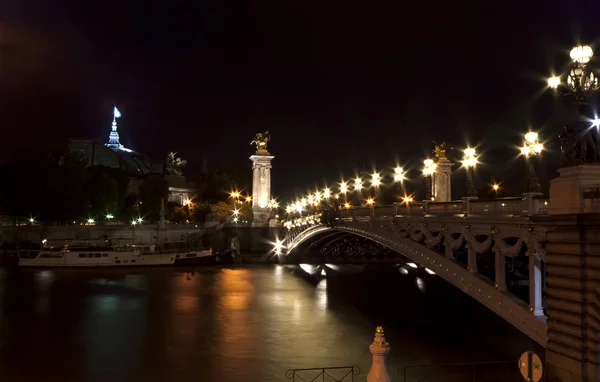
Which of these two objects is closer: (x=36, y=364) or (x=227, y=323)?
(x=36, y=364)

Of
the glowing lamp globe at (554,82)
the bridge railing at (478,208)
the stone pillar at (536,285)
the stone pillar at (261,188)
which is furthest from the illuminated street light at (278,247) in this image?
the glowing lamp globe at (554,82)

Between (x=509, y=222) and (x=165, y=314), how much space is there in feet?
55.9

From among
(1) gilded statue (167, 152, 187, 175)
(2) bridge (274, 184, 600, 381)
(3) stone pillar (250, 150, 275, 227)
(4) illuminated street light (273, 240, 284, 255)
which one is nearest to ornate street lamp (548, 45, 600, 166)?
(2) bridge (274, 184, 600, 381)

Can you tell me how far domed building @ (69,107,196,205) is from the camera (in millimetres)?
93975

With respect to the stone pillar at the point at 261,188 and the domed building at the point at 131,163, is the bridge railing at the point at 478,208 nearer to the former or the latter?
the stone pillar at the point at 261,188

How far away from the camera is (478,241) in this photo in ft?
52.8

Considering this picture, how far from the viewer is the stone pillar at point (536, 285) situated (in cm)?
1212

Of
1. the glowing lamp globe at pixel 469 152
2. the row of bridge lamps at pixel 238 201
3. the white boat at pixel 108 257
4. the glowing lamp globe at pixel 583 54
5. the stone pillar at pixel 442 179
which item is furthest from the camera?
the row of bridge lamps at pixel 238 201

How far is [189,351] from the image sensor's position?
18.2 m

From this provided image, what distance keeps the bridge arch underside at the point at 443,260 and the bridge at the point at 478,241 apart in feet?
0.09

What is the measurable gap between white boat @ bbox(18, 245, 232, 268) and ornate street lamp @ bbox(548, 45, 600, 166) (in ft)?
129

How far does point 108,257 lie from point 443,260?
34.6 meters

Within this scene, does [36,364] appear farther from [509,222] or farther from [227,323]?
[509,222]

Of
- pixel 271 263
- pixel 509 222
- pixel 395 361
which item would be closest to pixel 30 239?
pixel 271 263
